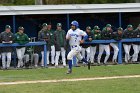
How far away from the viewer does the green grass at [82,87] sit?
11789 millimetres

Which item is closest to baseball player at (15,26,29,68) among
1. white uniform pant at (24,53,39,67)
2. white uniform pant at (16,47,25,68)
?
white uniform pant at (16,47,25,68)

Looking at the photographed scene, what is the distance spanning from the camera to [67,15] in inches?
849

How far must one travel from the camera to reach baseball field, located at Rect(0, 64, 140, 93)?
12.0m

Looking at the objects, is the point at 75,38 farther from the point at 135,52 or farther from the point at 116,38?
the point at 135,52

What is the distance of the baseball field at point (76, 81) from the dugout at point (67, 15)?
3581 mm

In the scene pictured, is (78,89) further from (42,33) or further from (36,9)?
(36,9)

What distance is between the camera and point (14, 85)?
523 inches

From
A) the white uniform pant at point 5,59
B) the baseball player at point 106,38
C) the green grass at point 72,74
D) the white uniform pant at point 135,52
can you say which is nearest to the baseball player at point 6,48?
the white uniform pant at point 5,59

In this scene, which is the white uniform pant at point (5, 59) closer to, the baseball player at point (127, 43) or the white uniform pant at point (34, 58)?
the white uniform pant at point (34, 58)

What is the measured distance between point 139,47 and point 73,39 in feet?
17.1

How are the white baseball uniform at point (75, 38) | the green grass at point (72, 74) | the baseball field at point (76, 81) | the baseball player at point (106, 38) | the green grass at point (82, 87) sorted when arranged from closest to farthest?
1. the green grass at point (82, 87)
2. the baseball field at point (76, 81)
3. the green grass at point (72, 74)
4. the white baseball uniform at point (75, 38)
5. the baseball player at point (106, 38)

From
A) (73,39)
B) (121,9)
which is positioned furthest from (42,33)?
(121,9)

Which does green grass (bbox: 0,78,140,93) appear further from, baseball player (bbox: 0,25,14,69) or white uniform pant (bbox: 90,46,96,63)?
white uniform pant (bbox: 90,46,96,63)

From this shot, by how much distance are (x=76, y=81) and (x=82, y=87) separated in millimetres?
1438
